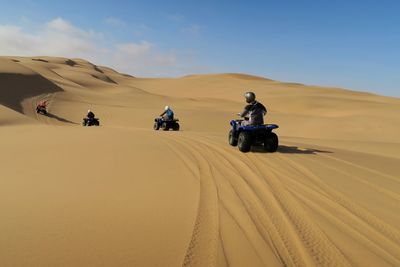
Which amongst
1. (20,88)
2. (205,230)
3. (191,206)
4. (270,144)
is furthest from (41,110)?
(205,230)

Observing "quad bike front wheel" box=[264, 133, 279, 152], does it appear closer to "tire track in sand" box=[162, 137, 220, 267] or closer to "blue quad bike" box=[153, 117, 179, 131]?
"tire track in sand" box=[162, 137, 220, 267]

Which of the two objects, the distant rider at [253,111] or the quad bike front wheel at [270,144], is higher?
the distant rider at [253,111]

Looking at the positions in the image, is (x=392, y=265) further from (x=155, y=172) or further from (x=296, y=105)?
(x=296, y=105)

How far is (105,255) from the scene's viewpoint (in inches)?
128

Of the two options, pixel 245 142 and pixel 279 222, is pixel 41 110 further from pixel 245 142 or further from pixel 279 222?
pixel 279 222

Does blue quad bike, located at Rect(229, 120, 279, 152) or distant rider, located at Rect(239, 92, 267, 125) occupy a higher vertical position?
distant rider, located at Rect(239, 92, 267, 125)

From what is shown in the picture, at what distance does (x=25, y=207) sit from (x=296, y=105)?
157 ft

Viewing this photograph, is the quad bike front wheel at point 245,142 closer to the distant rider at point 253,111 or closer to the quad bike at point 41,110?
the distant rider at point 253,111

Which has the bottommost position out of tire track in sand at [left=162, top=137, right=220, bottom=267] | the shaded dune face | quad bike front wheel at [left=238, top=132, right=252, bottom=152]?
tire track in sand at [left=162, top=137, right=220, bottom=267]

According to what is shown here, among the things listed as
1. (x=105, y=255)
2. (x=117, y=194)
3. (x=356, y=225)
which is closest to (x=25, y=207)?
(x=117, y=194)

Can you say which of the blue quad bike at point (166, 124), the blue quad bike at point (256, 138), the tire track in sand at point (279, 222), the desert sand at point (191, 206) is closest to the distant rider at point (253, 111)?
the blue quad bike at point (256, 138)

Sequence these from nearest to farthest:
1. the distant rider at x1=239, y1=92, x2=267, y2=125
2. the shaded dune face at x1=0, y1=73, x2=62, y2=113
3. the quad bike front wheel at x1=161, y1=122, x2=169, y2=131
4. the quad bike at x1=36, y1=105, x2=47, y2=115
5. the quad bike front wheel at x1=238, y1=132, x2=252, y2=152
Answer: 1. the quad bike front wheel at x1=238, y1=132, x2=252, y2=152
2. the distant rider at x1=239, y1=92, x2=267, y2=125
3. the quad bike front wheel at x1=161, y1=122, x2=169, y2=131
4. the quad bike at x1=36, y1=105, x2=47, y2=115
5. the shaded dune face at x1=0, y1=73, x2=62, y2=113

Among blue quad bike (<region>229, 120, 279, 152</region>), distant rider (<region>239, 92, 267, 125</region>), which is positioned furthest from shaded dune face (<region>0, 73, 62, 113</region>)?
blue quad bike (<region>229, 120, 279, 152</region>)

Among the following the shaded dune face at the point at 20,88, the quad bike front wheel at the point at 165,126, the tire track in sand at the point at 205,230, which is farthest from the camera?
the shaded dune face at the point at 20,88
